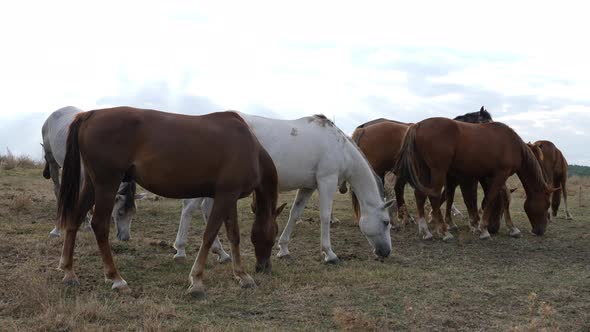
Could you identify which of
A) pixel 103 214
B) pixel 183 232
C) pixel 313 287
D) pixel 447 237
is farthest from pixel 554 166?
pixel 103 214

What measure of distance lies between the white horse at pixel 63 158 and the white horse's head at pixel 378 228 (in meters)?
3.45

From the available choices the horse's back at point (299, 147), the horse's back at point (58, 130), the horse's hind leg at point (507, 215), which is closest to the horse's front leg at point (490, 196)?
the horse's hind leg at point (507, 215)

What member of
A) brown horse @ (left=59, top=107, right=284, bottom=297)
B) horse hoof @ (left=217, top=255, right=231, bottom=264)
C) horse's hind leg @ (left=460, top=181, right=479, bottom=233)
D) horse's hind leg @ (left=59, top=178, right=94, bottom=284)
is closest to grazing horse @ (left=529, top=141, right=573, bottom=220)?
horse's hind leg @ (left=460, top=181, right=479, bottom=233)

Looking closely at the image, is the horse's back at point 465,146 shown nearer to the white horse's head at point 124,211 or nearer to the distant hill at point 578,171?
the white horse's head at point 124,211

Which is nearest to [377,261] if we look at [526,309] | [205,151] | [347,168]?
[347,168]

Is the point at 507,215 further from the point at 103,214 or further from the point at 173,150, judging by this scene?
the point at 103,214

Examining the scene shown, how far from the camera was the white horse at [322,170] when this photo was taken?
7238 mm

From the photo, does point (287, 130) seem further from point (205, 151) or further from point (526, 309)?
point (526, 309)

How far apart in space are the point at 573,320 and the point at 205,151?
3.54 metres

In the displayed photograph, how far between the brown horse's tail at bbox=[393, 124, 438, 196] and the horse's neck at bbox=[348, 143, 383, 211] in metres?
1.88

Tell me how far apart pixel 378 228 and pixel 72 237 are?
376 cm

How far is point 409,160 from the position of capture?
9.29m

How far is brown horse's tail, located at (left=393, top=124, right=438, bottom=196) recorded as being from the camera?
9281 millimetres

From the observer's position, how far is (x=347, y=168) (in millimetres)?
7582
